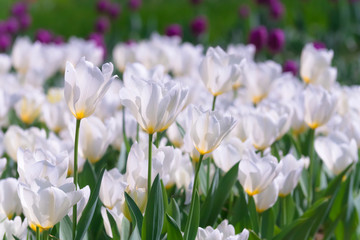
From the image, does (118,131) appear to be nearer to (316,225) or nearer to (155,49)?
(316,225)

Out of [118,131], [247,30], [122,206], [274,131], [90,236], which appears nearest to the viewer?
[122,206]

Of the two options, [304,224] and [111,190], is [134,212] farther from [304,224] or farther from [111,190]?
[304,224]

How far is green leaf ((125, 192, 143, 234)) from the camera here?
4.49 feet

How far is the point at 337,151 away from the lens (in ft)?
6.40

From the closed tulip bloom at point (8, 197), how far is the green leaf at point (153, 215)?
41cm

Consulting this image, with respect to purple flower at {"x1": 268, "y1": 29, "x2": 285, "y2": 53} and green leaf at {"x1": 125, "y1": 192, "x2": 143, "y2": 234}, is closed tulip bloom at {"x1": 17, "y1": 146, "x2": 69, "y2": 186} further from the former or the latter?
purple flower at {"x1": 268, "y1": 29, "x2": 285, "y2": 53}

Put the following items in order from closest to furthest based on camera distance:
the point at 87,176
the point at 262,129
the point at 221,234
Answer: the point at 221,234 → the point at 87,176 → the point at 262,129

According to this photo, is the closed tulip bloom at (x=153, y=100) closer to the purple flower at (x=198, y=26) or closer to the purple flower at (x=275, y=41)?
the purple flower at (x=275, y=41)

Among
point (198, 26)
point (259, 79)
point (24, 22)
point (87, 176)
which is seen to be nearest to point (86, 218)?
point (87, 176)

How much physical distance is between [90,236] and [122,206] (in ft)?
0.74

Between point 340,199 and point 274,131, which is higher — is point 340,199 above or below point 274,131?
below

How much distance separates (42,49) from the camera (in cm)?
446

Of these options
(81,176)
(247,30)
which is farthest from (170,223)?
(247,30)

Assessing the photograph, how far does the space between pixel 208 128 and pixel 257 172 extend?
0.24m
